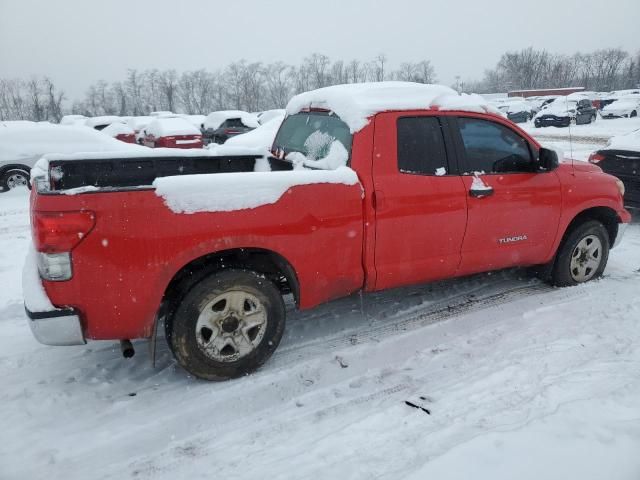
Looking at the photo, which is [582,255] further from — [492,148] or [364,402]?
[364,402]

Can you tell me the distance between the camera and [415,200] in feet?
12.0

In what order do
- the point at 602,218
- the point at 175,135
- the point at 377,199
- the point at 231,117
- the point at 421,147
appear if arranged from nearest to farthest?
the point at 377,199
the point at 421,147
the point at 602,218
the point at 175,135
the point at 231,117

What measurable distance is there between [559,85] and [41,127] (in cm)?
10354

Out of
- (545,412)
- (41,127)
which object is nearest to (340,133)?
(545,412)

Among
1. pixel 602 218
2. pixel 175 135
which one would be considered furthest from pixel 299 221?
pixel 175 135

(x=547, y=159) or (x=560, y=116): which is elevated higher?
(x=560, y=116)

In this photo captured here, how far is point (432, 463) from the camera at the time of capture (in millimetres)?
2475

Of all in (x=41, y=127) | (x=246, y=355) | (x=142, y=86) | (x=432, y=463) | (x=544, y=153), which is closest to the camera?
(x=432, y=463)

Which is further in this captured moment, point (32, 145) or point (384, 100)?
point (32, 145)

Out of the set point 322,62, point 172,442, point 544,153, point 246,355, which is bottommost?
point 172,442

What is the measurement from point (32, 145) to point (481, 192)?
1051 cm

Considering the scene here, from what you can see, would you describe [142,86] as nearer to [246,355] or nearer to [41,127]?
[41,127]

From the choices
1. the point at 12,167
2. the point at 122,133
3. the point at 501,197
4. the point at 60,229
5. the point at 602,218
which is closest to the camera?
the point at 60,229

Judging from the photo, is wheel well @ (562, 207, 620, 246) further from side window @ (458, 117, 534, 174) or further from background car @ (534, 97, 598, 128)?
background car @ (534, 97, 598, 128)
